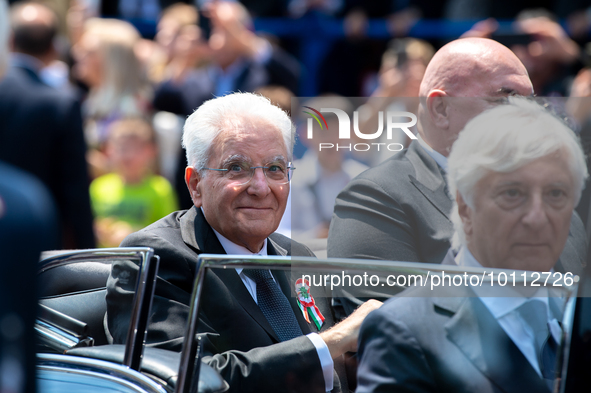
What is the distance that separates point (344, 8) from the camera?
21.2ft

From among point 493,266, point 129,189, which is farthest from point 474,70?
point 129,189

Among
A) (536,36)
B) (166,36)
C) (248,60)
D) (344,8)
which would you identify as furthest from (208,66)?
(536,36)

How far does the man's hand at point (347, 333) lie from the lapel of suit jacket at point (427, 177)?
0.38 meters

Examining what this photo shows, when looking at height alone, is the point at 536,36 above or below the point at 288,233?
above

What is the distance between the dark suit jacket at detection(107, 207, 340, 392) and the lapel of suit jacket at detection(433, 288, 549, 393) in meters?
0.30

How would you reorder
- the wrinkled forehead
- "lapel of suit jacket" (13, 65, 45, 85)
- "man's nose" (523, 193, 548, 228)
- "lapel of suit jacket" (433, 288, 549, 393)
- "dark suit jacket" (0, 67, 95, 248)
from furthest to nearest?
"lapel of suit jacket" (13, 65, 45, 85)
"dark suit jacket" (0, 67, 95, 248)
the wrinkled forehead
"man's nose" (523, 193, 548, 228)
"lapel of suit jacket" (433, 288, 549, 393)

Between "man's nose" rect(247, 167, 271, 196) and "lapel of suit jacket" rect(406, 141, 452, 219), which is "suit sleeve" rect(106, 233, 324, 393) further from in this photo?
"lapel of suit jacket" rect(406, 141, 452, 219)

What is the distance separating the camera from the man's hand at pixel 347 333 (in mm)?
1513

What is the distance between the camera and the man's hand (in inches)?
59.6

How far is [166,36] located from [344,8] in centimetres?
163

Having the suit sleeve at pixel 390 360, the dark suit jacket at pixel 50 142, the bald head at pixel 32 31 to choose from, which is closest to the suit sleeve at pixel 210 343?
the suit sleeve at pixel 390 360

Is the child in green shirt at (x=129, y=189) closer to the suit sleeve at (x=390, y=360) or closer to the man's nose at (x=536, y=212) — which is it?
the suit sleeve at (x=390, y=360)

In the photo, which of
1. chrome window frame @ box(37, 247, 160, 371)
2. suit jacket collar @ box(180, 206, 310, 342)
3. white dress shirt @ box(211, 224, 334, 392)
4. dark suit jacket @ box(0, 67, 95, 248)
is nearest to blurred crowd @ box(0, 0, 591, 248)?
dark suit jacket @ box(0, 67, 95, 248)

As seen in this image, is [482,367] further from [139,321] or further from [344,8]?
[344,8]
